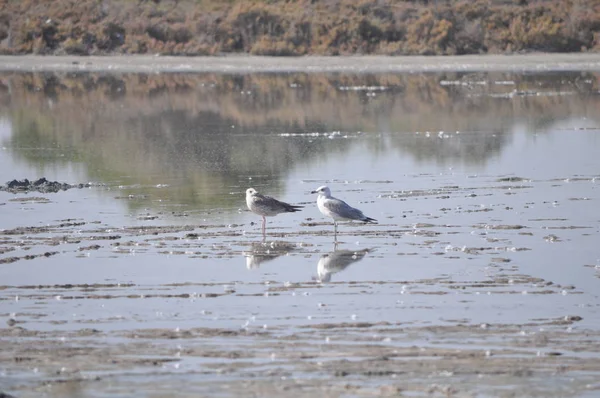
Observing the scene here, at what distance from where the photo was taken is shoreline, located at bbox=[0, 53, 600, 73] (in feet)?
162

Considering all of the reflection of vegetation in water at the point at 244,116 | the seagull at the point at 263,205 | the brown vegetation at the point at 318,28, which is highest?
the brown vegetation at the point at 318,28

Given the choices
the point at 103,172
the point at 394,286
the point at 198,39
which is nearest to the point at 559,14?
the point at 198,39

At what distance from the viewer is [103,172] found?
23.0 m

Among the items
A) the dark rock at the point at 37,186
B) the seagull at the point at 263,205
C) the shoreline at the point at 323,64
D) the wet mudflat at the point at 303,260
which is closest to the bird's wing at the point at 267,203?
the seagull at the point at 263,205

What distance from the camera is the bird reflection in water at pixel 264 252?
1463cm

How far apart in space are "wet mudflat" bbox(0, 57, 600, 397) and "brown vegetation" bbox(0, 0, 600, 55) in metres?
23.4

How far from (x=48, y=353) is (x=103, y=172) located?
1300 centimetres

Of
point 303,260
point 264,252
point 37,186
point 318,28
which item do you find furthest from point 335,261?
point 318,28

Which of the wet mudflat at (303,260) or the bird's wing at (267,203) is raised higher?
the bird's wing at (267,203)

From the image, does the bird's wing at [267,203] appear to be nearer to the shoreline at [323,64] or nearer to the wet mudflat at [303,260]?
the wet mudflat at [303,260]

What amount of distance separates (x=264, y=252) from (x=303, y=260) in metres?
0.72

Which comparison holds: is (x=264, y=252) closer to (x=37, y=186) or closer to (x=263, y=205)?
(x=263, y=205)

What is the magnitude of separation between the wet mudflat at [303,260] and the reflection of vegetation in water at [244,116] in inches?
Answer: 5.8

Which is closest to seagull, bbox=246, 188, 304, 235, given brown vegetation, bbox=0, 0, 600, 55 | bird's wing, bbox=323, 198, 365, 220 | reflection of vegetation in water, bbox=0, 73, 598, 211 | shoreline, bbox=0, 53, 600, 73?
bird's wing, bbox=323, 198, 365, 220
